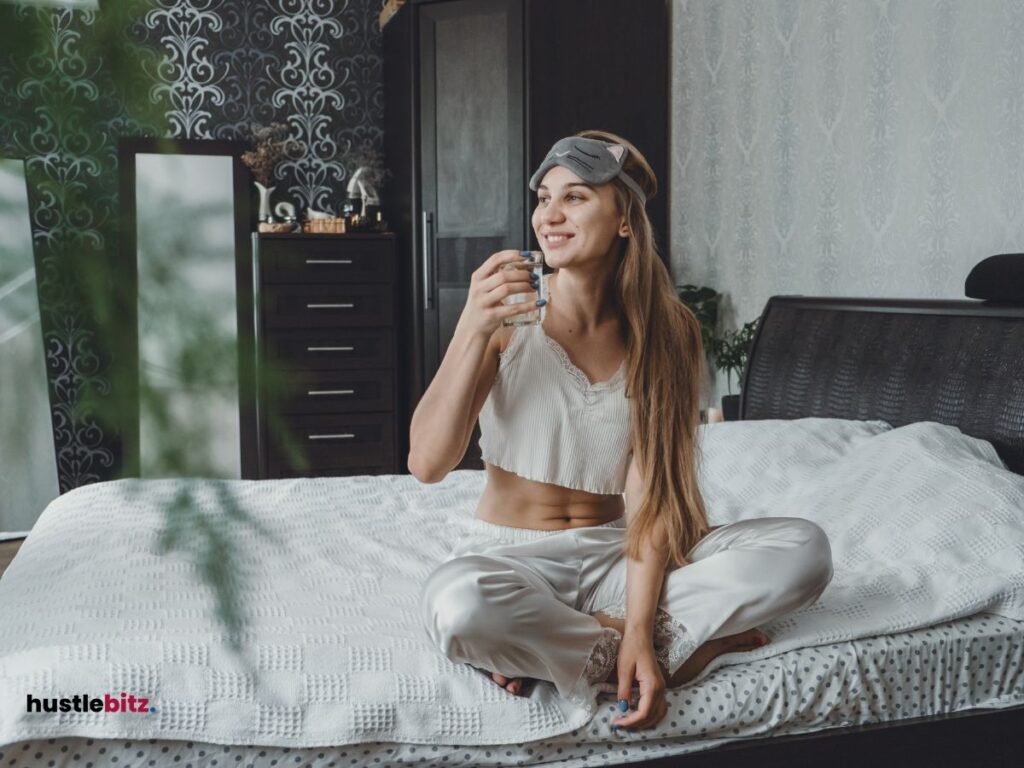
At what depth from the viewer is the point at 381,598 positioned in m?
1.94

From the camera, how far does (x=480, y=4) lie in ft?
14.5

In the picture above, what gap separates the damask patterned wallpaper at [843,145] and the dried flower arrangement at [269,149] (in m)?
1.74

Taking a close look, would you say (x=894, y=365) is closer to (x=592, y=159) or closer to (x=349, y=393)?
(x=592, y=159)

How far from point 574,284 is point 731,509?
746mm

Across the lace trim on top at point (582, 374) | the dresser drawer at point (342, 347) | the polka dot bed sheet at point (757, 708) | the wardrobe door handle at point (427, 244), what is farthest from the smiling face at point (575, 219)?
the dresser drawer at point (342, 347)

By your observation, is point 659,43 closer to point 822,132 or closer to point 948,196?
point 822,132

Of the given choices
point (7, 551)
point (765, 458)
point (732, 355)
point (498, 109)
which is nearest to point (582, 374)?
point (765, 458)

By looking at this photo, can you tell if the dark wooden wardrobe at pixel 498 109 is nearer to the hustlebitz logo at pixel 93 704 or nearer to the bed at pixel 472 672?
the bed at pixel 472 672

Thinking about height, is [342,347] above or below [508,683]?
above

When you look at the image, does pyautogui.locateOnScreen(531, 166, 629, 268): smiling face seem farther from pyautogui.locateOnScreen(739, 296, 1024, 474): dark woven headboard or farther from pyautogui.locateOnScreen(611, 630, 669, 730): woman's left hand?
pyautogui.locateOnScreen(739, 296, 1024, 474): dark woven headboard

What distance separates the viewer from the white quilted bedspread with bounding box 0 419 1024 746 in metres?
1.55

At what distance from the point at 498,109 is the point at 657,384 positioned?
106 inches

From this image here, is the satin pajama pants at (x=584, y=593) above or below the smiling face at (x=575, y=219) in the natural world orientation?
below

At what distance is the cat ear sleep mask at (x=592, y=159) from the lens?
1947mm
